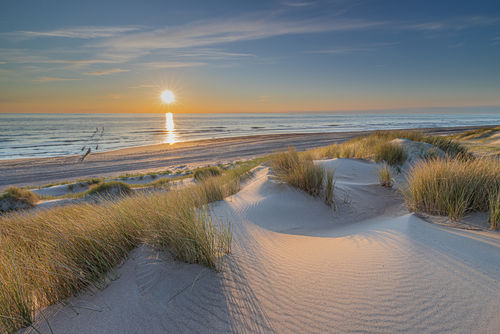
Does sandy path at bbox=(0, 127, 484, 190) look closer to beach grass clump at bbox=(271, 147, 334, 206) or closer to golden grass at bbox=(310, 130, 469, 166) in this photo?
golden grass at bbox=(310, 130, 469, 166)

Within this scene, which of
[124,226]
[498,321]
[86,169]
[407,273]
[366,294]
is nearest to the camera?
[498,321]

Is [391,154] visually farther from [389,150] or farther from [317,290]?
[317,290]

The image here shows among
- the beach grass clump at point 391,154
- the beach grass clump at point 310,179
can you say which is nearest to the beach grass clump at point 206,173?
the beach grass clump at point 310,179

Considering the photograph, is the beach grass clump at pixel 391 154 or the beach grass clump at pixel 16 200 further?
the beach grass clump at pixel 16 200

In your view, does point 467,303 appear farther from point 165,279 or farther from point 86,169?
point 86,169

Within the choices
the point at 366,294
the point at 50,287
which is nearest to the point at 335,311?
the point at 366,294

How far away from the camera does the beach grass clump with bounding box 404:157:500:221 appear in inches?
136

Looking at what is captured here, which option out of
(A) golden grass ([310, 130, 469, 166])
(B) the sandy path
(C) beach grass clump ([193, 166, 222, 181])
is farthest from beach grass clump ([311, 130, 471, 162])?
(B) the sandy path

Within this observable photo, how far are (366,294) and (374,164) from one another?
754 cm

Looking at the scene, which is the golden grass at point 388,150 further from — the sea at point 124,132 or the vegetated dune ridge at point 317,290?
the sea at point 124,132

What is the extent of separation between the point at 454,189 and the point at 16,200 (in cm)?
1377

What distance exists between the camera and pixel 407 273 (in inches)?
82.8

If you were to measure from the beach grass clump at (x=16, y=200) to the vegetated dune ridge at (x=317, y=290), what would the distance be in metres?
10.0

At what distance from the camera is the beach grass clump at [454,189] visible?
3.46 m
